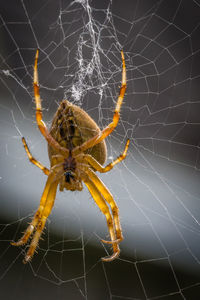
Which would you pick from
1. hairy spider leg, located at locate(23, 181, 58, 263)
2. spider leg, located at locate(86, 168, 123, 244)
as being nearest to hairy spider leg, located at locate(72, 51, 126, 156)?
spider leg, located at locate(86, 168, 123, 244)

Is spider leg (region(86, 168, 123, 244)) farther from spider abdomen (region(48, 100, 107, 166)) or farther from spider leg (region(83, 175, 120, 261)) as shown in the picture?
spider abdomen (region(48, 100, 107, 166))

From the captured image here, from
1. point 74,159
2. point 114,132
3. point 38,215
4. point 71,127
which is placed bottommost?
point 38,215

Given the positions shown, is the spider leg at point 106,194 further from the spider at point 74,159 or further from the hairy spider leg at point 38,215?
the hairy spider leg at point 38,215

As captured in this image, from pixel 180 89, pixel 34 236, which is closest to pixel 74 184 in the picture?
pixel 34 236

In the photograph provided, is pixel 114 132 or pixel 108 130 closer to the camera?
pixel 108 130

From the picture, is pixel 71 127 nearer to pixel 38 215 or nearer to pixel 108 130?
pixel 108 130

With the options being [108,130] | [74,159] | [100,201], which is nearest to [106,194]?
[100,201]
